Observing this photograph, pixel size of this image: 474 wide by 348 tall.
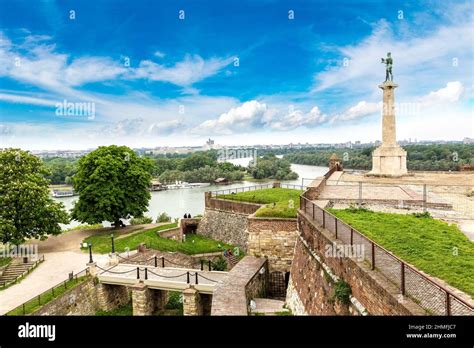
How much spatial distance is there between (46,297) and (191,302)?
560 cm

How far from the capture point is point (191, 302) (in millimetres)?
14867

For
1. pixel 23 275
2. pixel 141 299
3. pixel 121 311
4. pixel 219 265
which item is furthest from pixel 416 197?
pixel 23 275

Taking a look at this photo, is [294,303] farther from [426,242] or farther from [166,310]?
[166,310]

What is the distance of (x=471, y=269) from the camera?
687 cm

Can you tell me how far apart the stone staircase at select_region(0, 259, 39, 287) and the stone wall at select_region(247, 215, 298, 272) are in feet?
36.2

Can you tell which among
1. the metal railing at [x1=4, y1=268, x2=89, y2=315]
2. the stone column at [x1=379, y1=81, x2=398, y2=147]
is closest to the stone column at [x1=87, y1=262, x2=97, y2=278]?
the metal railing at [x1=4, y1=268, x2=89, y2=315]

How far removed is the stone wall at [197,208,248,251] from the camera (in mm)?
26156

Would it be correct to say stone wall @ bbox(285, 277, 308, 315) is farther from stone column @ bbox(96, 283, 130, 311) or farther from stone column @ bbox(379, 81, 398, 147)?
stone column @ bbox(379, 81, 398, 147)

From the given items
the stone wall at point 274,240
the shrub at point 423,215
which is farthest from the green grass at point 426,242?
the stone wall at point 274,240

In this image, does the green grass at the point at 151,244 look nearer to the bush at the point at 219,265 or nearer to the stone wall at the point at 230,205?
the bush at the point at 219,265
